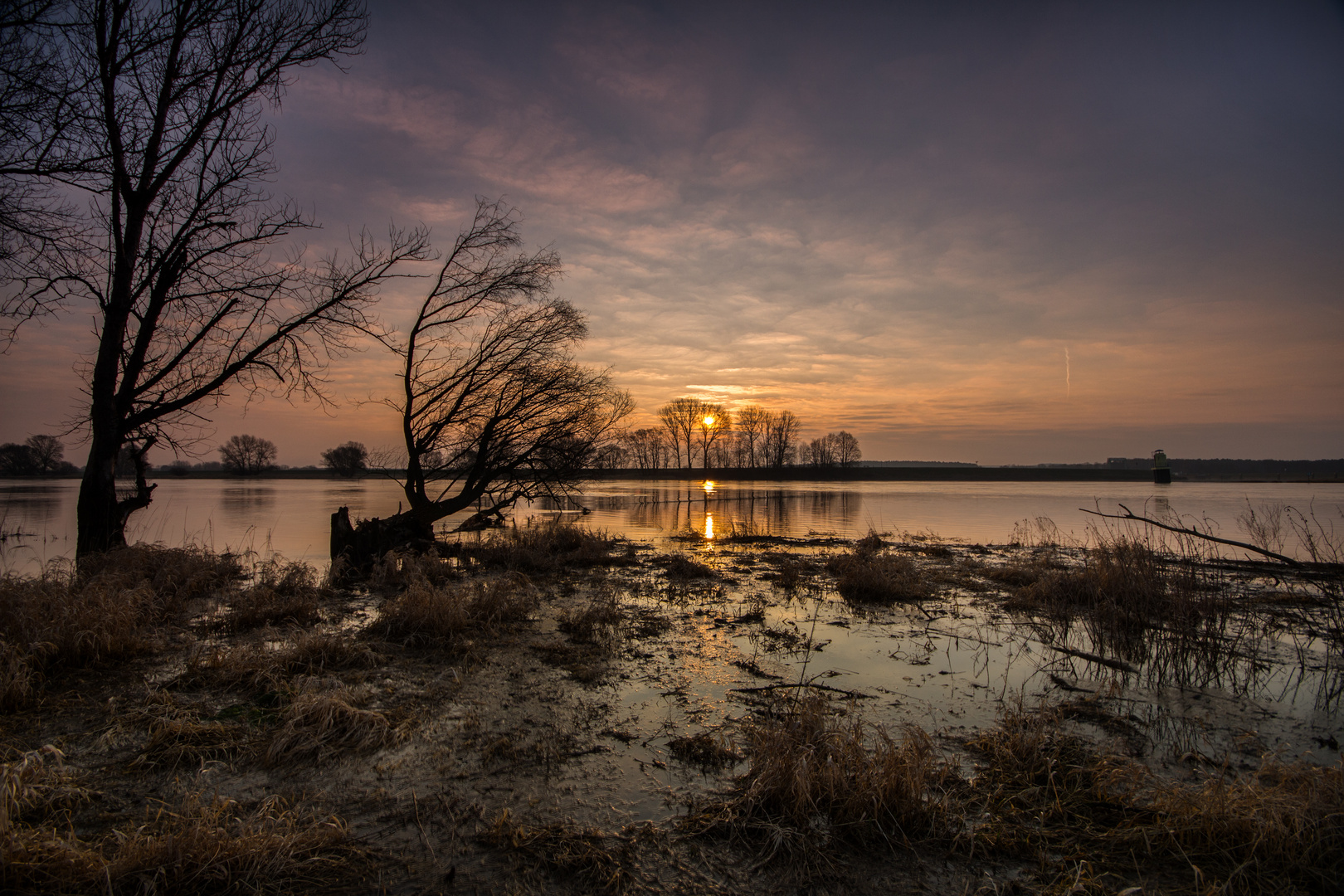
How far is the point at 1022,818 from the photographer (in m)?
3.68

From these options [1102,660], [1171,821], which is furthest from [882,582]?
[1171,821]

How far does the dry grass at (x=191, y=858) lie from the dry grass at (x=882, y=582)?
8.55 meters

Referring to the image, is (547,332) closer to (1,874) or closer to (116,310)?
(116,310)

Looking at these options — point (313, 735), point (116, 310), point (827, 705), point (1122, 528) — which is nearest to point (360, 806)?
point (313, 735)

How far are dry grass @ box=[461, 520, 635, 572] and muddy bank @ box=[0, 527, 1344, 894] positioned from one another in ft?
14.1

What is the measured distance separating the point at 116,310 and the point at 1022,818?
13.5 meters

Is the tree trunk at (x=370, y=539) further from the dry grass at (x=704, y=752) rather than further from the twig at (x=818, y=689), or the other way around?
the dry grass at (x=704, y=752)

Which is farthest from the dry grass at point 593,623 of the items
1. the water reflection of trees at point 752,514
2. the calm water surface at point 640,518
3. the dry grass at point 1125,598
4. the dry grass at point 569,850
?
the water reflection of trees at point 752,514

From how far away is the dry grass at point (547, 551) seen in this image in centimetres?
1314

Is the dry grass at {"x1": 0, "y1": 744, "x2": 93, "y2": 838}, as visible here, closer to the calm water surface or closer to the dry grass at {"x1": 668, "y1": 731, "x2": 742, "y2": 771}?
the dry grass at {"x1": 668, "y1": 731, "x2": 742, "y2": 771}

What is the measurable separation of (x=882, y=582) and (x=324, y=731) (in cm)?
849

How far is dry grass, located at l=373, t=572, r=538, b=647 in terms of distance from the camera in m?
7.22

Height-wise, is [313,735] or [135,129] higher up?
[135,129]

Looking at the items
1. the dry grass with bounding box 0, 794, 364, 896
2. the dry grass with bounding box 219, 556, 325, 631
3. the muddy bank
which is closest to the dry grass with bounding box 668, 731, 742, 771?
the muddy bank
